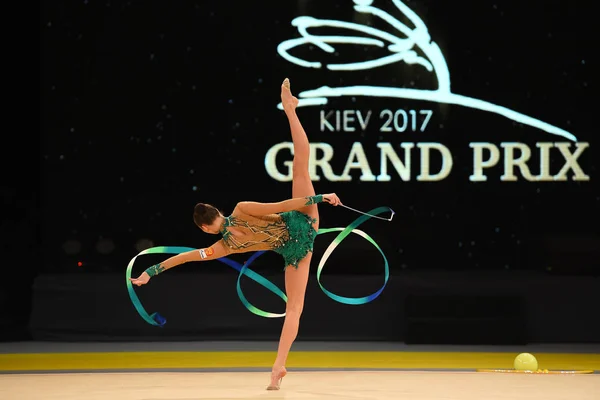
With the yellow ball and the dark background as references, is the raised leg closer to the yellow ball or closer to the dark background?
the yellow ball

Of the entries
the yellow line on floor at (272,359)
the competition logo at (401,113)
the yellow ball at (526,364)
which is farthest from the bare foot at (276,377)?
the competition logo at (401,113)

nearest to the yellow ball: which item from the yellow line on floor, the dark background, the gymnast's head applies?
the yellow line on floor

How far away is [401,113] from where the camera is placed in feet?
36.2

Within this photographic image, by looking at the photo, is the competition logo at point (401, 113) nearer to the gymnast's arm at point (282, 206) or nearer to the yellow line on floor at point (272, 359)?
the yellow line on floor at point (272, 359)

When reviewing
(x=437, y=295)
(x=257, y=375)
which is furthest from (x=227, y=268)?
(x=257, y=375)

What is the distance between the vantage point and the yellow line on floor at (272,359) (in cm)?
933

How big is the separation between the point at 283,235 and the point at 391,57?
12.9 feet

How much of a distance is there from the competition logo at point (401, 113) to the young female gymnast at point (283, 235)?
131 inches

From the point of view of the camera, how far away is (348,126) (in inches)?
435

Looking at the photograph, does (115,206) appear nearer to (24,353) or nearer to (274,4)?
(24,353)

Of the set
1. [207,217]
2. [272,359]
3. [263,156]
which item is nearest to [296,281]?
[207,217]

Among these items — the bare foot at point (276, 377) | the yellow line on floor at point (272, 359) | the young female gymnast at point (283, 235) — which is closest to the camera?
the young female gymnast at point (283, 235)

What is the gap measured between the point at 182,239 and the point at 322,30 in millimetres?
2420

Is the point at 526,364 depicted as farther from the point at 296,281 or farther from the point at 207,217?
the point at 207,217
